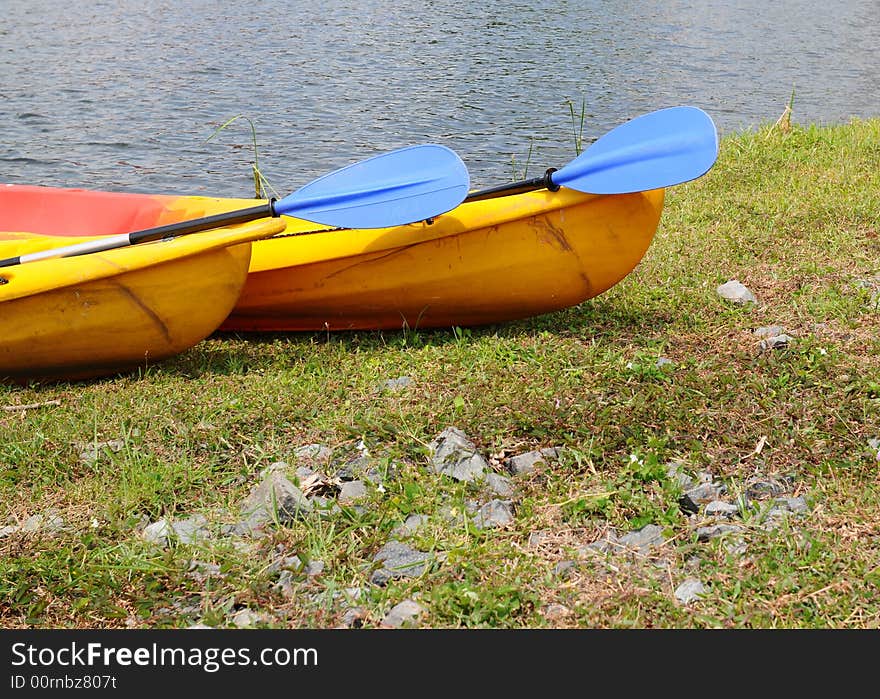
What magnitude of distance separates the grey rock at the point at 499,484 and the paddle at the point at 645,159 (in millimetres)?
1433

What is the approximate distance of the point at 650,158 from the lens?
396 centimetres

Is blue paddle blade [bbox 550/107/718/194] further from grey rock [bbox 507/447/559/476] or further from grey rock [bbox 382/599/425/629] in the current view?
grey rock [bbox 382/599/425/629]

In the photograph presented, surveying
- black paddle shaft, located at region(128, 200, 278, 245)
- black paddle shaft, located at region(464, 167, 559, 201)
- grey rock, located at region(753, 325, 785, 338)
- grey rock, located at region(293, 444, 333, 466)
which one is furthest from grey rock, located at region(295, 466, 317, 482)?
grey rock, located at region(753, 325, 785, 338)

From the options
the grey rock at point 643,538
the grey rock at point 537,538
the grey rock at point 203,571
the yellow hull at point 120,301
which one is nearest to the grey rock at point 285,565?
the grey rock at point 203,571

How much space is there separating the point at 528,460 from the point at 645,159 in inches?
59.7

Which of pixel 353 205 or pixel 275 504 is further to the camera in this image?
pixel 353 205

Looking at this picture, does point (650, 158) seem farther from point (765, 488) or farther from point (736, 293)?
point (765, 488)

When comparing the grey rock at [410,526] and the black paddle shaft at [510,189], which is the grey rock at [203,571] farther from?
the black paddle shaft at [510,189]

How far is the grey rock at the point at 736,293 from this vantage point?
438cm

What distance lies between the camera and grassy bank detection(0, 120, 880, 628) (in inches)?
99.3

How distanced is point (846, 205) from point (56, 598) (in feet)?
16.2

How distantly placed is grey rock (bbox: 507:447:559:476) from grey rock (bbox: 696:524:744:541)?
0.57 m

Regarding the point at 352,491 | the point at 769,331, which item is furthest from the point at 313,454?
the point at 769,331

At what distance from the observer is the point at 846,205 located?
228 inches
